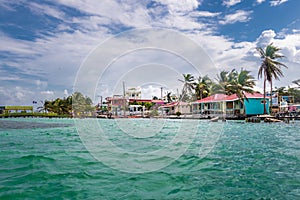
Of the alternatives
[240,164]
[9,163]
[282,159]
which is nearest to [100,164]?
[9,163]

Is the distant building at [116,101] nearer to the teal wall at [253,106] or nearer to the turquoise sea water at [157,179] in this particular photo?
the turquoise sea water at [157,179]

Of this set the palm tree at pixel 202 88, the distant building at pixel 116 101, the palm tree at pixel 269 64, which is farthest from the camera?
the palm tree at pixel 202 88

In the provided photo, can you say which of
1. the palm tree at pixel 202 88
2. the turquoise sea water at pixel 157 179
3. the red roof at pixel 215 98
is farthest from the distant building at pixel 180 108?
the turquoise sea water at pixel 157 179

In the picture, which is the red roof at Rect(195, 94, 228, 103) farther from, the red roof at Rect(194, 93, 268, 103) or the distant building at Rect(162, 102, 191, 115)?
the distant building at Rect(162, 102, 191, 115)

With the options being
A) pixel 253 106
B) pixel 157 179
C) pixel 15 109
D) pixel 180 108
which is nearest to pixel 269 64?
pixel 253 106

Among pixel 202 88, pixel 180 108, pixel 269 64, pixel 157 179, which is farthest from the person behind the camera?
pixel 180 108

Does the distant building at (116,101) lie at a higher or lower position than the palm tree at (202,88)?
lower

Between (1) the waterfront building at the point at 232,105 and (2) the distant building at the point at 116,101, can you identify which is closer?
(2) the distant building at the point at 116,101

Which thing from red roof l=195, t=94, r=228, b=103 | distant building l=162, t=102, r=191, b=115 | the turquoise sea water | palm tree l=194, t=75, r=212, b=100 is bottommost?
the turquoise sea water

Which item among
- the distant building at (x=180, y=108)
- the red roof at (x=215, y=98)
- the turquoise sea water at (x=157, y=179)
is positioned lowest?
the turquoise sea water at (x=157, y=179)

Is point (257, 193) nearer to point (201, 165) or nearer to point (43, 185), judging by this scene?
point (201, 165)

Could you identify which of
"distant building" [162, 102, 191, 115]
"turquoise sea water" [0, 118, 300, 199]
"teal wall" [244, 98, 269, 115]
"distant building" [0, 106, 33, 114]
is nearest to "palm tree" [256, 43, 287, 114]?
"teal wall" [244, 98, 269, 115]

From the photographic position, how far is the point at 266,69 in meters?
33.1

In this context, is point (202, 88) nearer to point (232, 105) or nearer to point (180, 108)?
point (180, 108)
